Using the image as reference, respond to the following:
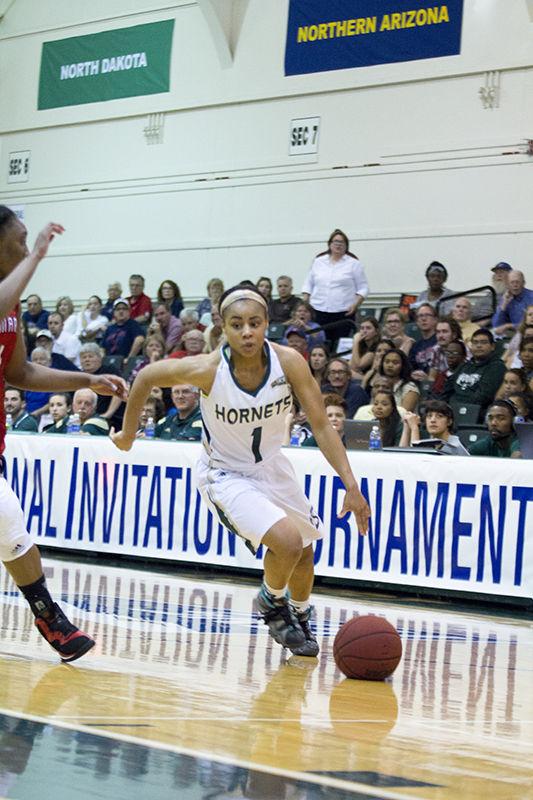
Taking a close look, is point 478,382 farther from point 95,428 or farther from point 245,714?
point 245,714

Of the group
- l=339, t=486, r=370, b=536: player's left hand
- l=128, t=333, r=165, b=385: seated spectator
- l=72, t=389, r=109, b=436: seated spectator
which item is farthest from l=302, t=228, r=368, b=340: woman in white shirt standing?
l=339, t=486, r=370, b=536: player's left hand

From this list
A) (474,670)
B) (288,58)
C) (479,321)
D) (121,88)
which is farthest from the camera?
(121,88)

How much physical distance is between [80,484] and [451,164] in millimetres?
8240

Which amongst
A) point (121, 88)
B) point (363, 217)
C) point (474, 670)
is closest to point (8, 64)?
point (121, 88)

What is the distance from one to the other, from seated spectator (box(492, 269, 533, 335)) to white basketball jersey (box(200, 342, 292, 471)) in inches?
339

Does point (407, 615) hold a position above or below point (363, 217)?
below

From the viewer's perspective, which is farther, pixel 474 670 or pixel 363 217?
pixel 363 217

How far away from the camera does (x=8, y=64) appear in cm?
2527

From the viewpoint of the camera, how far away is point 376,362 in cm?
1397

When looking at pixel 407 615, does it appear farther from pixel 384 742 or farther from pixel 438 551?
pixel 384 742

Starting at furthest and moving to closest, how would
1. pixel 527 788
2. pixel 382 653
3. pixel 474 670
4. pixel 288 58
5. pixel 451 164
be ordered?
pixel 288 58, pixel 451 164, pixel 474 670, pixel 382 653, pixel 527 788

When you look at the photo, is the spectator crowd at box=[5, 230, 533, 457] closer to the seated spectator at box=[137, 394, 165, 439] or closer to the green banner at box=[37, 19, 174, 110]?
the seated spectator at box=[137, 394, 165, 439]

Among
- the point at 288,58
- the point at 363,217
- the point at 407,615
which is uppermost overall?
the point at 288,58

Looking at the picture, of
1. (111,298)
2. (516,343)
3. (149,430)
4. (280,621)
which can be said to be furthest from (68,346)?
(280,621)
